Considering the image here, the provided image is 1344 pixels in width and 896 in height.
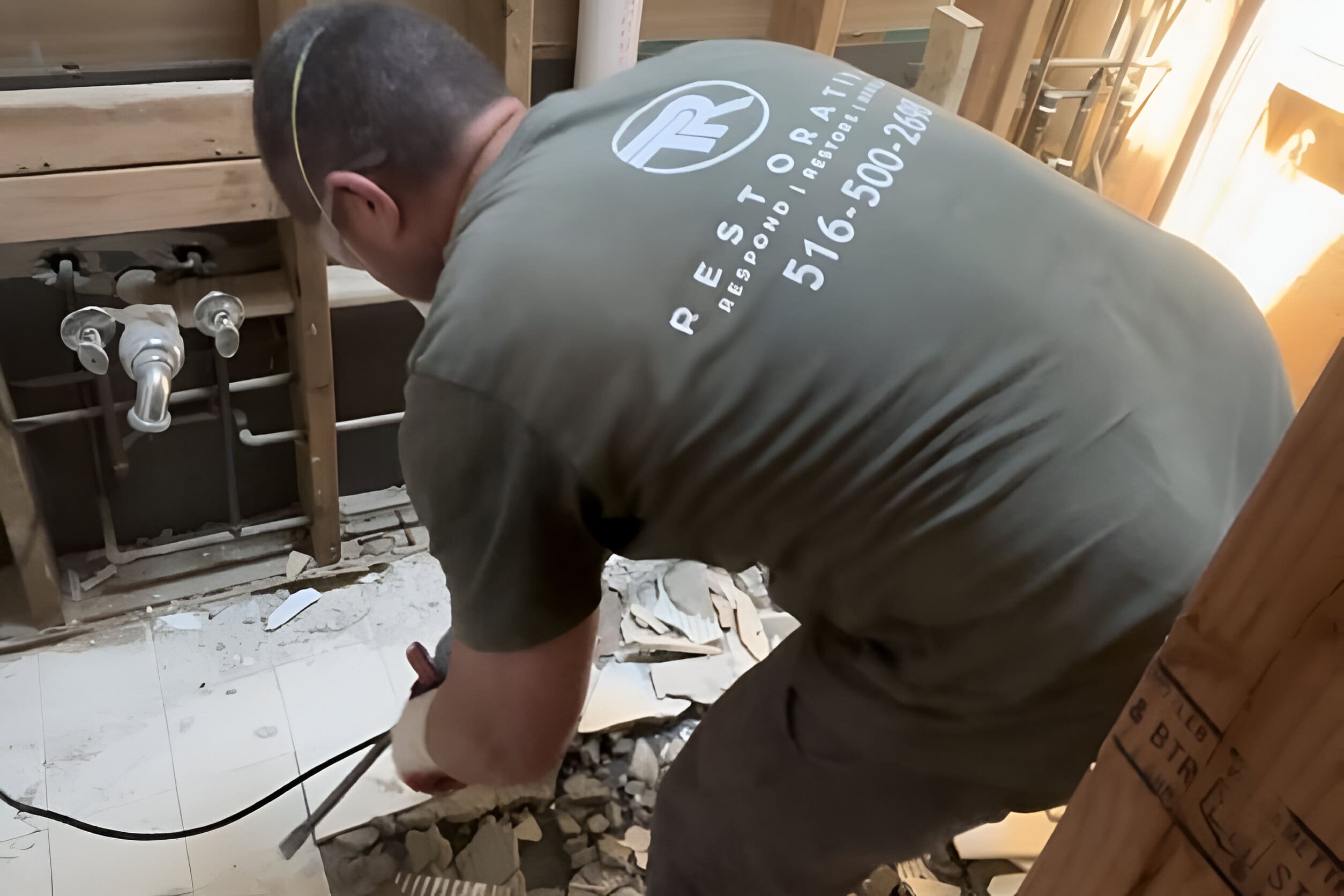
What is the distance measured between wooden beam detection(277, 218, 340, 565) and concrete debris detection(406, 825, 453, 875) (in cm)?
59

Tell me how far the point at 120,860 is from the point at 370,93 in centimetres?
116

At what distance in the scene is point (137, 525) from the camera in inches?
68.0

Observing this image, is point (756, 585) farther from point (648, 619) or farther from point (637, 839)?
point (637, 839)

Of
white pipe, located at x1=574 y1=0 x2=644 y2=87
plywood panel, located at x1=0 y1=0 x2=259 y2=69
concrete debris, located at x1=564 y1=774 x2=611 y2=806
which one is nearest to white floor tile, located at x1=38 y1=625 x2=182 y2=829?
concrete debris, located at x1=564 y1=774 x2=611 y2=806

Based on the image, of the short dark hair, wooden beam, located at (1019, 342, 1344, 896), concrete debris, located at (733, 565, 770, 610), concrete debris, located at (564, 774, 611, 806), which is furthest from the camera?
concrete debris, located at (733, 565, 770, 610)

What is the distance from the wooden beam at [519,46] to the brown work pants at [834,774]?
0.89 meters

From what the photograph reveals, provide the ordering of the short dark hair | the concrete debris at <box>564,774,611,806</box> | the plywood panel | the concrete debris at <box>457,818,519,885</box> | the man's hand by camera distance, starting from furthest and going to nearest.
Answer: the concrete debris at <box>564,774,611,806</box> < the concrete debris at <box>457,818,519,885</box> < the plywood panel < the man's hand < the short dark hair

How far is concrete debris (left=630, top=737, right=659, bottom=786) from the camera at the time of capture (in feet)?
5.20

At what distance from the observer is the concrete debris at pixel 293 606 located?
1713mm

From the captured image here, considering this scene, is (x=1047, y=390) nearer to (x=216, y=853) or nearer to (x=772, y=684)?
(x=772, y=684)

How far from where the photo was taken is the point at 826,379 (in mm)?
735

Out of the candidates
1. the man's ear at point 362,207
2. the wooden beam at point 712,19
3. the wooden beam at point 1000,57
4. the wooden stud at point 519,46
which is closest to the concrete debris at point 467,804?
the man's ear at point 362,207

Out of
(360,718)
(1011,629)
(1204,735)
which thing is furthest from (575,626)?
(360,718)

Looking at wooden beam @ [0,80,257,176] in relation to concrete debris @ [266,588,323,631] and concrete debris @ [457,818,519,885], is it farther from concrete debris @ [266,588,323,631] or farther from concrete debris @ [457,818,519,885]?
concrete debris @ [457,818,519,885]
